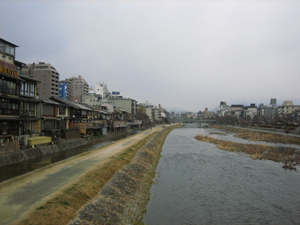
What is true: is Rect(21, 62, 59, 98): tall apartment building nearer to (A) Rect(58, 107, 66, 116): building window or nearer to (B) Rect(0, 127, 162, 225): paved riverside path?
(A) Rect(58, 107, 66, 116): building window

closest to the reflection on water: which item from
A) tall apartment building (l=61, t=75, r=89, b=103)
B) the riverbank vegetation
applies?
the riverbank vegetation

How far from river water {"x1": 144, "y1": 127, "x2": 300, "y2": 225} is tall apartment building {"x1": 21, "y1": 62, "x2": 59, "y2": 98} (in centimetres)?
6496

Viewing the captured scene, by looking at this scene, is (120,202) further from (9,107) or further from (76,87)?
(76,87)

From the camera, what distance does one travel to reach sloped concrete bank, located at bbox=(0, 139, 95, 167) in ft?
67.0

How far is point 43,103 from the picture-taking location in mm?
30969

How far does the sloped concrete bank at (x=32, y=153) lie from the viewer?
2042 cm

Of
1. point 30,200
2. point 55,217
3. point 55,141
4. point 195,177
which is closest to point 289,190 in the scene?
point 195,177

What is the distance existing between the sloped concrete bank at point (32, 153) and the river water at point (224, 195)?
1538 centimetres

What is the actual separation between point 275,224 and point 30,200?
1389 cm

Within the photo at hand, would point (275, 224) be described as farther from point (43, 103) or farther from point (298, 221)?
point (43, 103)

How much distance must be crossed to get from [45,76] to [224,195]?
76605 mm

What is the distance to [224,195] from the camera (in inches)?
627

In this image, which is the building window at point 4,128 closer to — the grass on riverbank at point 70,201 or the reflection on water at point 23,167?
the reflection on water at point 23,167

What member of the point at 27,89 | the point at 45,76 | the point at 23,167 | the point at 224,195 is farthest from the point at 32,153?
the point at 45,76
